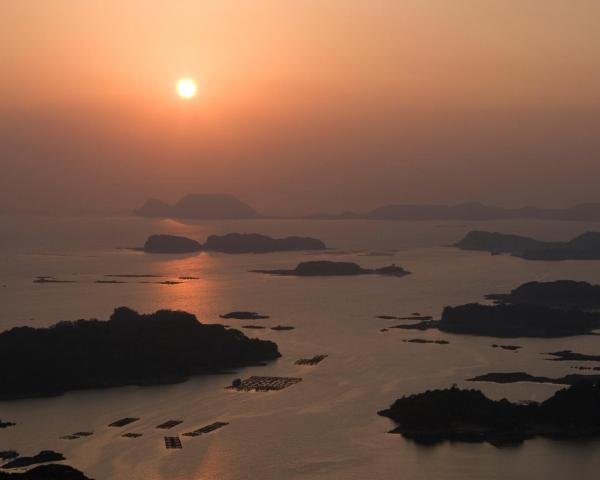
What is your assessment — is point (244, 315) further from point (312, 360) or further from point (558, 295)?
point (558, 295)

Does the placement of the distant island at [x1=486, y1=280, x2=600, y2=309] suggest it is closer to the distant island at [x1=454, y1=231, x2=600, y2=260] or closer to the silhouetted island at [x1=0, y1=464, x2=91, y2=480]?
the distant island at [x1=454, y1=231, x2=600, y2=260]

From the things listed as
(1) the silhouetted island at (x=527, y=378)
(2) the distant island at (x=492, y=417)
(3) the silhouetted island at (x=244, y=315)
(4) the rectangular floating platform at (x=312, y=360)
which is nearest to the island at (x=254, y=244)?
(3) the silhouetted island at (x=244, y=315)

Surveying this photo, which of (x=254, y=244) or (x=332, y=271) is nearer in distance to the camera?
(x=332, y=271)

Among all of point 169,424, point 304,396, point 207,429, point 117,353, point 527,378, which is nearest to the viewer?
point 207,429

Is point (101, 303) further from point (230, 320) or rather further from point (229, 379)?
point (229, 379)

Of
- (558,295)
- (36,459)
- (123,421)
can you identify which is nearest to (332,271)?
(558,295)

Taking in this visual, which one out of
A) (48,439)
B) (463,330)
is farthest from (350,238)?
(48,439)
